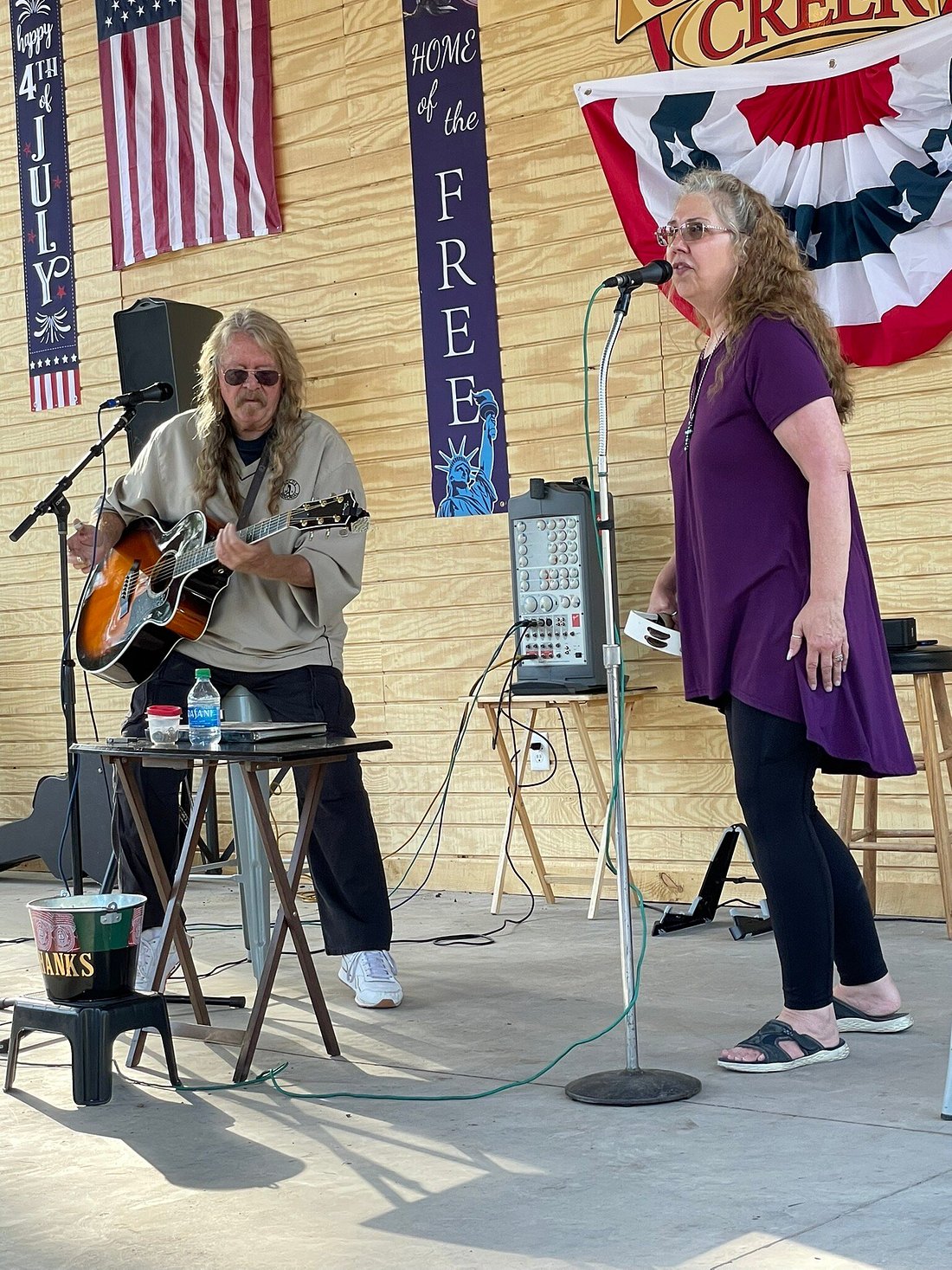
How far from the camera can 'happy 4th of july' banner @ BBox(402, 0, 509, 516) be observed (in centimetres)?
521

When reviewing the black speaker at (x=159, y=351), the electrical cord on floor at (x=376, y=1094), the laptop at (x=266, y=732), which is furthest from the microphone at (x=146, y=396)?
the electrical cord on floor at (x=376, y=1094)

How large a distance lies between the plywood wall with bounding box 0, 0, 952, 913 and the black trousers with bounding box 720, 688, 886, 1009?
1.67 meters

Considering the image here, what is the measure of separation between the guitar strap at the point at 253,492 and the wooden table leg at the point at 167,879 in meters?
0.61

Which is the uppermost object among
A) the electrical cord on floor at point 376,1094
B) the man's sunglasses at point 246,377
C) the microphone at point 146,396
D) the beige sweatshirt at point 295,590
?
the microphone at point 146,396

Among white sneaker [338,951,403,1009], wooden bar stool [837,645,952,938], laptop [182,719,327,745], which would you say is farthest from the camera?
wooden bar stool [837,645,952,938]

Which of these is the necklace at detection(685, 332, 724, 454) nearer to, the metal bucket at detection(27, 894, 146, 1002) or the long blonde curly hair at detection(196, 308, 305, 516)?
the long blonde curly hair at detection(196, 308, 305, 516)

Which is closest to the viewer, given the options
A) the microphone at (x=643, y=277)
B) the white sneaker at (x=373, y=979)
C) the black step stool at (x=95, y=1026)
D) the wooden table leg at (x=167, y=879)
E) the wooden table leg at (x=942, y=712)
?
the microphone at (x=643, y=277)

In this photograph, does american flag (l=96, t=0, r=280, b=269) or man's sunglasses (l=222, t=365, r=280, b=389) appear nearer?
man's sunglasses (l=222, t=365, r=280, b=389)

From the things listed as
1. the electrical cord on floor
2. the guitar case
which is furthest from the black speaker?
the electrical cord on floor

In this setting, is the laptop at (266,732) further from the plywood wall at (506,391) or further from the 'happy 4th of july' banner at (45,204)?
the 'happy 4th of july' banner at (45,204)

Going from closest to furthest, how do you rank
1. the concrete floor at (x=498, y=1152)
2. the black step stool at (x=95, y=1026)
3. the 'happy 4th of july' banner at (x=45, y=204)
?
the concrete floor at (x=498, y=1152) < the black step stool at (x=95, y=1026) < the 'happy 4th of july' banner at (x=45, y=204)

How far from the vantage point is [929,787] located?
4.07 m

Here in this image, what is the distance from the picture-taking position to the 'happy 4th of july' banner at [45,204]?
6426mm

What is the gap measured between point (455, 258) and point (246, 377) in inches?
70.2
